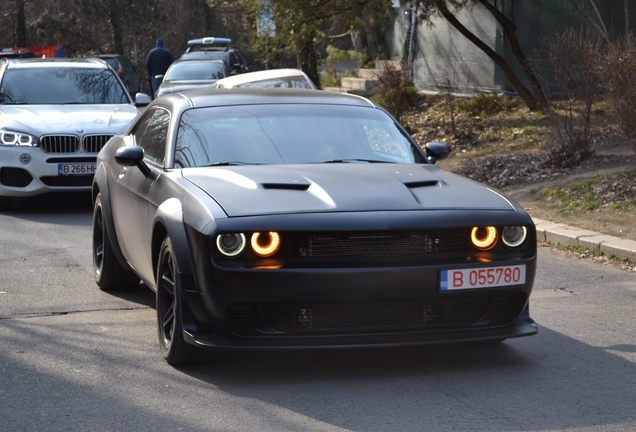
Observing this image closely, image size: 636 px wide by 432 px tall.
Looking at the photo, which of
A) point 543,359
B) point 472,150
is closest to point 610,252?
point 543,359

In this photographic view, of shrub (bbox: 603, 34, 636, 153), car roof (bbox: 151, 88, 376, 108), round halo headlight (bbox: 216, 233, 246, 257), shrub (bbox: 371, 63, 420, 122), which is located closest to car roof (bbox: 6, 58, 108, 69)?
shrub (bbox: 371, 63, 420, 122)

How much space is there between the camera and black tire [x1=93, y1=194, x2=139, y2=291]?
7199 mm

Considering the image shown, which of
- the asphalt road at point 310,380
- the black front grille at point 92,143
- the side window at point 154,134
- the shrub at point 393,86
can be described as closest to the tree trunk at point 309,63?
the shrub at point 393,86

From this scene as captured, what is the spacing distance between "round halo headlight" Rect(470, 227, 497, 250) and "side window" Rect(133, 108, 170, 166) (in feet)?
6.78

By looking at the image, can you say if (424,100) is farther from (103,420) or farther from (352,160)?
(103,420)

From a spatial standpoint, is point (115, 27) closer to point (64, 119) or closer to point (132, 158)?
point (64, 119)

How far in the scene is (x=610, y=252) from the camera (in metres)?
8.85

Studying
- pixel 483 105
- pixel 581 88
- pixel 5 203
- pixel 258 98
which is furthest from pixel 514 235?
pixel 483 105

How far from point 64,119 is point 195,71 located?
13.0 m

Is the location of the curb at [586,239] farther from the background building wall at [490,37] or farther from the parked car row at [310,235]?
the background building wall at [490,37]

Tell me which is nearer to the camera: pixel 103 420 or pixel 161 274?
pixel 103 420

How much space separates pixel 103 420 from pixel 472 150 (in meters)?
12.3

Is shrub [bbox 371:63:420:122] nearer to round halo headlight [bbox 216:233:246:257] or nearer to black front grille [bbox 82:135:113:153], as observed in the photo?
black front grille [bbox 82:135:113:153]

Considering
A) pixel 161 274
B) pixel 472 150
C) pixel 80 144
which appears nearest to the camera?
pixel 161 274
